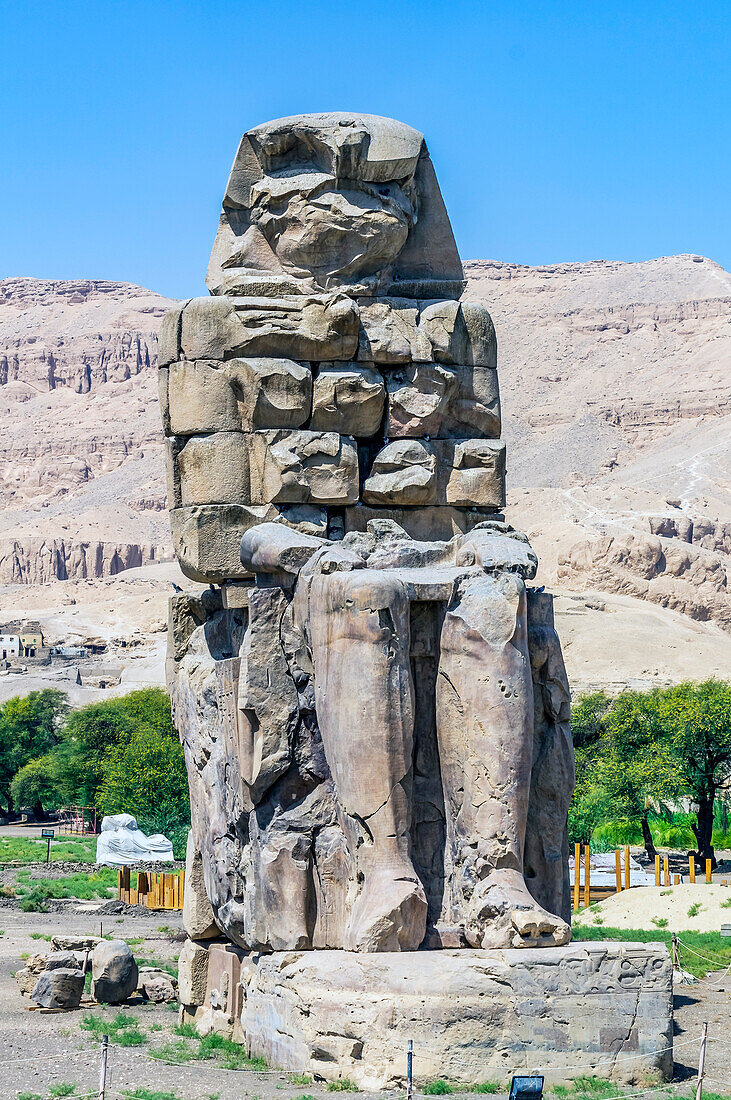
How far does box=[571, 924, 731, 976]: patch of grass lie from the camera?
13703mm

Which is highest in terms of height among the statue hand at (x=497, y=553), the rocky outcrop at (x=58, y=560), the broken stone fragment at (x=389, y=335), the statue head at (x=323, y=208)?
the rocky outcrop at (x=58, y=560)

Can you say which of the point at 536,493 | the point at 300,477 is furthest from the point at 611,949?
the point at 536,493

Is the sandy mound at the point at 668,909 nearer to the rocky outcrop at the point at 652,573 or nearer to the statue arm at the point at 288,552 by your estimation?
the statue arm at the point at 288,552

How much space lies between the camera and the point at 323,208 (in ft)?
34.1

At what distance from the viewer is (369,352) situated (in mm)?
10430

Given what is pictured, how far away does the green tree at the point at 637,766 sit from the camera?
96.7 feet

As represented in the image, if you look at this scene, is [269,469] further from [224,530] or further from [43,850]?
[43,850]

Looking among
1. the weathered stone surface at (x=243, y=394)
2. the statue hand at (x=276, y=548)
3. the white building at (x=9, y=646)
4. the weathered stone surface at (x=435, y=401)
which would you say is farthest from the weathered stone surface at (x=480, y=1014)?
the white building at (x=9, y=646)

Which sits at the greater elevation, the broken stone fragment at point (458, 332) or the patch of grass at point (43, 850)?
the broken stone fragment at point (458, 332)

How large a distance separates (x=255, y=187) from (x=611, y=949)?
18.6ft

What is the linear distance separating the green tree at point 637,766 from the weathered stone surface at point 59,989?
19377 millimetres

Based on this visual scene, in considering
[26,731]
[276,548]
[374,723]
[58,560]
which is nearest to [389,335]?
[276,548]

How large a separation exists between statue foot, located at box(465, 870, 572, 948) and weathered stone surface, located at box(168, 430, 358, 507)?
298 centimetres

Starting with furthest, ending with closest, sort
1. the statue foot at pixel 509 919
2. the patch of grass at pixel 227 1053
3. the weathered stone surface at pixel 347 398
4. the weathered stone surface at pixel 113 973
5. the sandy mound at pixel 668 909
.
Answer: the sandy mound at pixel 668 909 → the weathered stone surface at pixel 113 973 → the weathered stone surface at pixel 347 398 → the patch of grass at pixel 227 1053 → the statue foot at pixel 509 919
